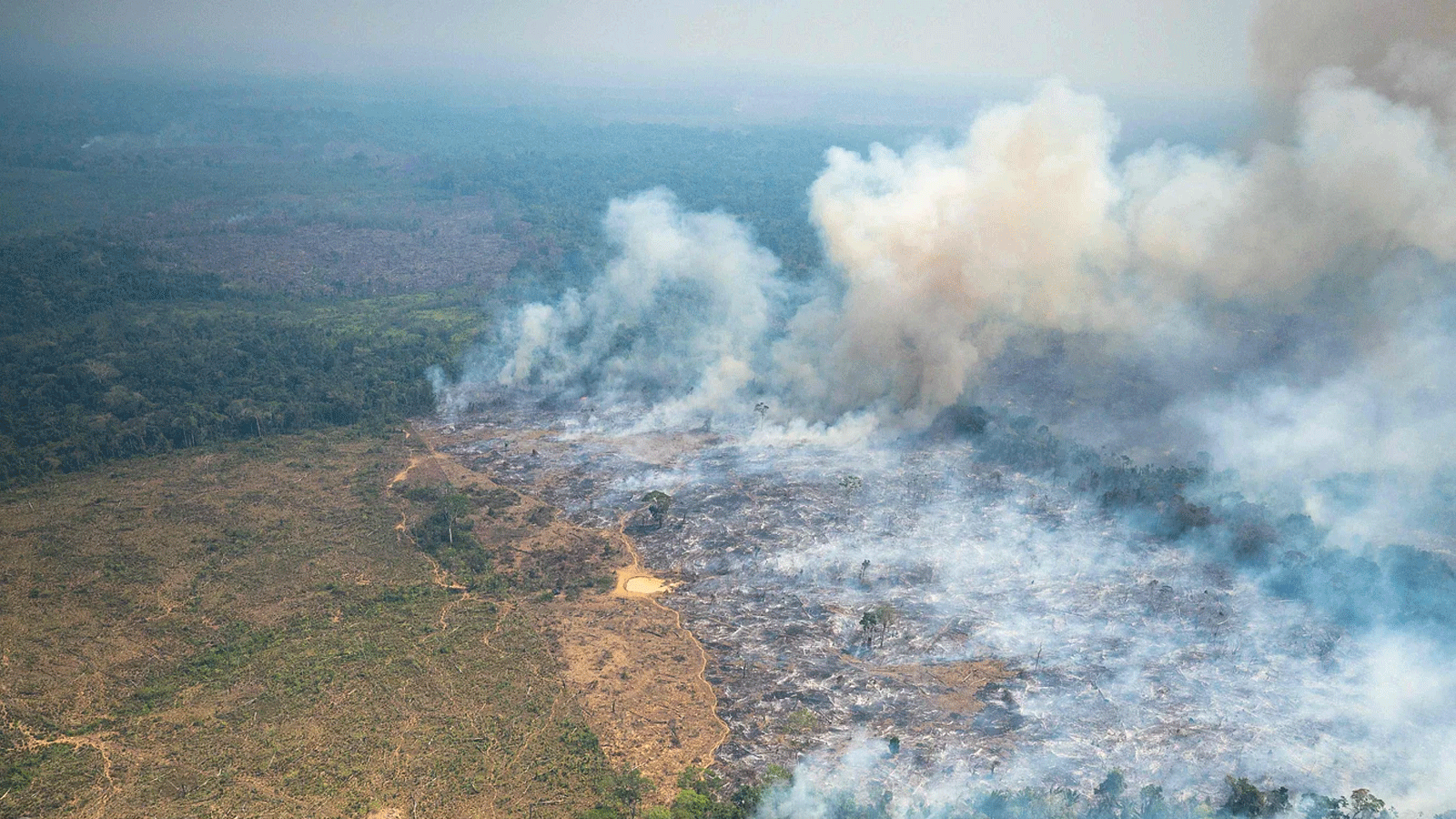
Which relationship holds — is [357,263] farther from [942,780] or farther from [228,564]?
[942,780]

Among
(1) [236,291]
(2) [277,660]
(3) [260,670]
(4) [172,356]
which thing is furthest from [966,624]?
(1) [236,291]

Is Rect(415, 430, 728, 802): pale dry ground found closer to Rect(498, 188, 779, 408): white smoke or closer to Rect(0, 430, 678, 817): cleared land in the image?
Rect(0, 430, 678, 817): cleared land

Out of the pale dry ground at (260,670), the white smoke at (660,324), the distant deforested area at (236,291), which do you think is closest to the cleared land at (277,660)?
the pale dry ground at (260,670)

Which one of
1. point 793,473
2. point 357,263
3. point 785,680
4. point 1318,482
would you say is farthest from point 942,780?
point 357,263

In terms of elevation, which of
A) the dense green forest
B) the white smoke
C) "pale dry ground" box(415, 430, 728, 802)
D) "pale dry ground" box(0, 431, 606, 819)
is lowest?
"pale dry ground" box(0, 431, 606, 819)

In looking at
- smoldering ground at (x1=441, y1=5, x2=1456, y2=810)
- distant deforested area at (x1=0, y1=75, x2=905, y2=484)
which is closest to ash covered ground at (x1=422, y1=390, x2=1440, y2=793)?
smoldering ground at (x1=441, y1=5, x2=1456, y2=810)
